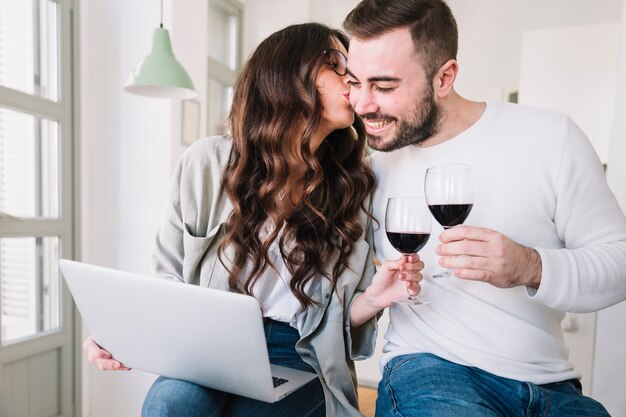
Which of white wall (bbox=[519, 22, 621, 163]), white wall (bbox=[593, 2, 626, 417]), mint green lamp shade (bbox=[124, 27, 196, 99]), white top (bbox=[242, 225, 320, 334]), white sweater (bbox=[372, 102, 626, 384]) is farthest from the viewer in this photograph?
white wall (bbox=[519, 22, 621, 163])

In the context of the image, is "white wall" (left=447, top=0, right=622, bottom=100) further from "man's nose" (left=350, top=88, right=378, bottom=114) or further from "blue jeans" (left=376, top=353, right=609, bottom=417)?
"blue jeans" (left=376, top=353, right=609, bottom=417)

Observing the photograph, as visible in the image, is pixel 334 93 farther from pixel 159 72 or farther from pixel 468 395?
pixel 159 72

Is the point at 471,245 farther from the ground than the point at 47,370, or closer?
farther from the ground

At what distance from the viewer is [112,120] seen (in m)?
3.12

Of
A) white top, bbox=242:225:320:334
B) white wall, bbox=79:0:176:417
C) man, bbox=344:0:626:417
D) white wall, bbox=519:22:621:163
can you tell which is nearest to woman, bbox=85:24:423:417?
white top, bbox=242:225:320:334

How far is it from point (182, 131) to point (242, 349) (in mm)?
2458

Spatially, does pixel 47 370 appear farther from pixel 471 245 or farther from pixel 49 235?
pixel 471 245

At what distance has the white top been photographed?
1.41m

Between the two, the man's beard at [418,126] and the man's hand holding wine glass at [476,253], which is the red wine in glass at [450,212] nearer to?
the man's hand holding wine glass at [476,253]

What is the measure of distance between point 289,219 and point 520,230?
60cm

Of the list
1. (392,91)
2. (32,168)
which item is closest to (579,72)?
(392,91)

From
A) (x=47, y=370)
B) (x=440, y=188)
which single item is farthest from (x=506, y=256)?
(x=47, y=370)

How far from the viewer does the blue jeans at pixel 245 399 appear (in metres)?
1.15

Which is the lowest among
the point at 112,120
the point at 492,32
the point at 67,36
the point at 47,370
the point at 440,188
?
the point at 47,370
